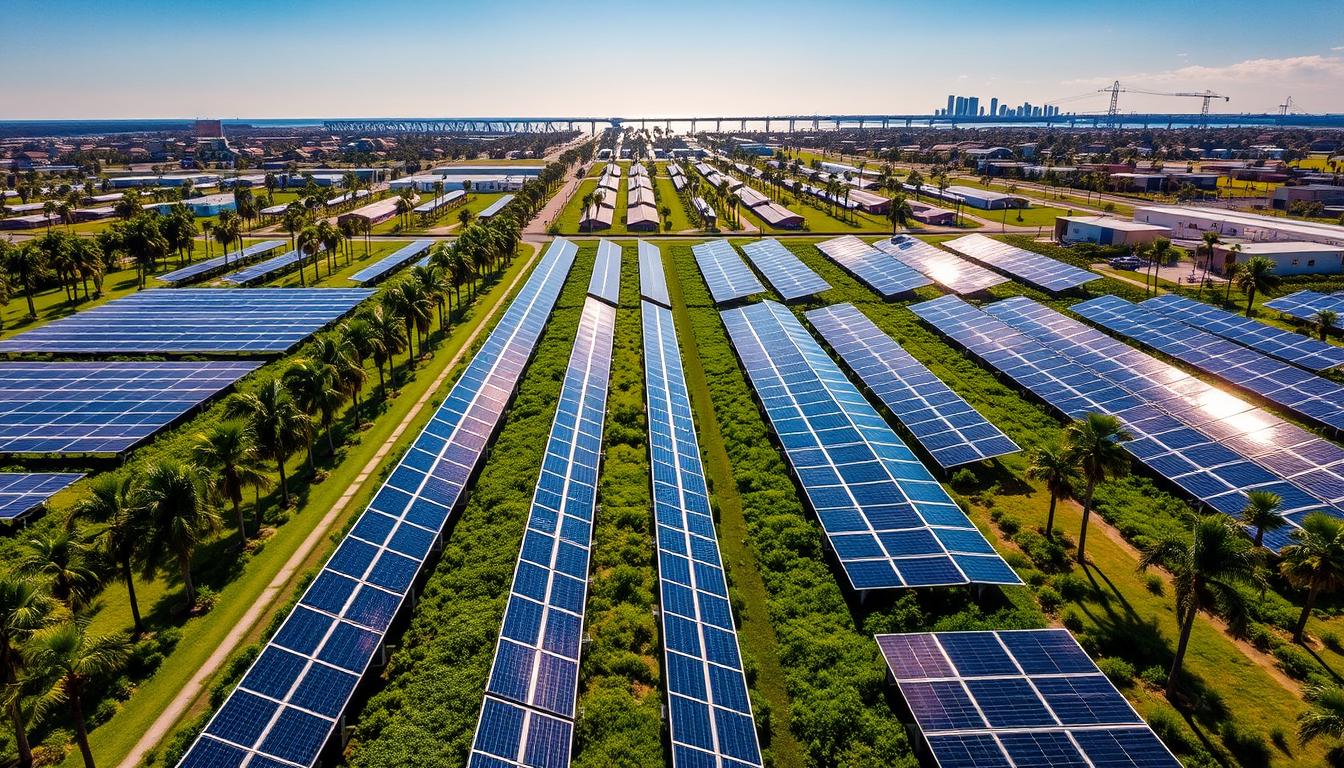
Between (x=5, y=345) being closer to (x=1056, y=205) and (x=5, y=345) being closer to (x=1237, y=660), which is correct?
(x=1237, y=660)

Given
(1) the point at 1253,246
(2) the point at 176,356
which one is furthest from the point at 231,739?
(1) the point at 1253,246

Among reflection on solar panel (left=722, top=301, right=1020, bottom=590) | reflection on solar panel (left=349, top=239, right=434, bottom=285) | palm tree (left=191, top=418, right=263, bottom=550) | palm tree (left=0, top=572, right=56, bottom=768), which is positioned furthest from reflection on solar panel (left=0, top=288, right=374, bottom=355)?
reflection on solar panel (left=722, top=301, right=1020, bottom=590)

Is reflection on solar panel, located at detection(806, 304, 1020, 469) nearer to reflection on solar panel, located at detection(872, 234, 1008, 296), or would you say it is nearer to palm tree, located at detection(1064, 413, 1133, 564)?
palm tree, located at detection(1064, 413, 1133, 564)

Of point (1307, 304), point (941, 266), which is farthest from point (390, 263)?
point (1307, 304)

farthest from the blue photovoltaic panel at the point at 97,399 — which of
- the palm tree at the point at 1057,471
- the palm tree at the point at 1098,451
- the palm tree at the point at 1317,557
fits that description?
the palm tree at the point at 1317,557

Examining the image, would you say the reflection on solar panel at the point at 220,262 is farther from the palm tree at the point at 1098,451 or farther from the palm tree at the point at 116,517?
the palm tree at the point at 1098,451

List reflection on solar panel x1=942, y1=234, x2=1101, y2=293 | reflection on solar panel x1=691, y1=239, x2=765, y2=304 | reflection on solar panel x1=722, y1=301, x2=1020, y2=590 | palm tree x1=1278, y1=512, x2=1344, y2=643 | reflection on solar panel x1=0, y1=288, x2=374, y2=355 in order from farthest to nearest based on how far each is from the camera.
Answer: reflection on solar panel x1=942, y1=234, x2=1101, y2=293
reflection on solar panel x1=691, y1=239, x2=765, y2=304
reflection on solar panel x1=0, y1=288, x2=374, y2=355
reflection on solar panel x1=722, y1=301, x2=1020, y2=590
palm tree x1=1278, y1=512, x2=1344, y2=643
